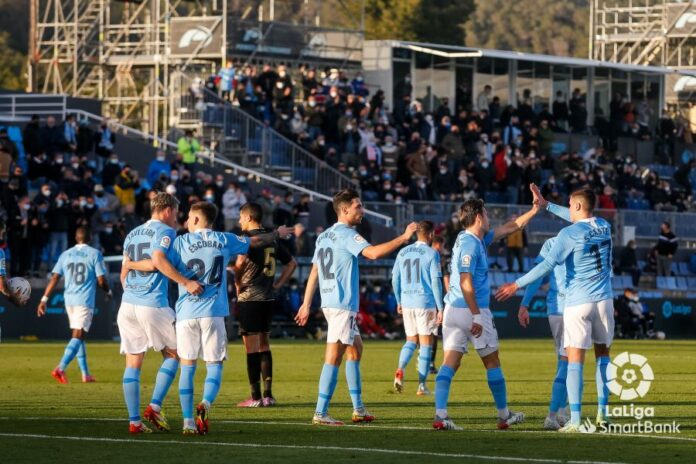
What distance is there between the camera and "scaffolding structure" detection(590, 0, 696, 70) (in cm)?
6506

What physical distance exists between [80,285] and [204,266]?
26.0 feet

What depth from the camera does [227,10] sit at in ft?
167

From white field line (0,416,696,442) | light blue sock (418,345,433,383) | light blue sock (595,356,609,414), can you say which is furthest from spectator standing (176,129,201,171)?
light blue sock (595,356,609,414)

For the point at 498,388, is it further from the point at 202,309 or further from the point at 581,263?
the point at 202,309

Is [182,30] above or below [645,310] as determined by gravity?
above

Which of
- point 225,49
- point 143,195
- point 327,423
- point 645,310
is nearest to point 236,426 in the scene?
point 327,423

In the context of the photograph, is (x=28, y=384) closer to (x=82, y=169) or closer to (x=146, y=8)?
(x=82, y=169)

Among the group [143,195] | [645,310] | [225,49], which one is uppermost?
[225,49]

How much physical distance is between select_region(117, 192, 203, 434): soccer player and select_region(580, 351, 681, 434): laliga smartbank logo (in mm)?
3957

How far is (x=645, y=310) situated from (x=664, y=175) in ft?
54.3

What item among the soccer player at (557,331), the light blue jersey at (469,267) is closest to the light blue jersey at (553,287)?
the soccer player at (557,331)

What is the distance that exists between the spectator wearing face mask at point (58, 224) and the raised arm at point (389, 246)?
20.2 m

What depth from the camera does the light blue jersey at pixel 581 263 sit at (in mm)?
14273

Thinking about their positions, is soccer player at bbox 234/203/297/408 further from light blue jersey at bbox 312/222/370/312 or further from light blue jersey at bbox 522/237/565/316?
light blue jersey at bbox 522/237/565/316
